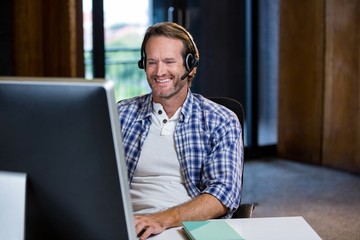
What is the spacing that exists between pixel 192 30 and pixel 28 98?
4.47 m

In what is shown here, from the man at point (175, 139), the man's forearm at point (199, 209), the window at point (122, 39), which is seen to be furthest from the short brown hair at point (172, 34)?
the window at point (122, 39)

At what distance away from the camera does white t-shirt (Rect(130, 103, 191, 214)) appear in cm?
216

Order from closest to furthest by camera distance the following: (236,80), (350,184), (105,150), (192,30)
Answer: (105,150)
(350,184)
(192,30)
(236,80)

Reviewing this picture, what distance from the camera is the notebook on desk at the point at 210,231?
63.4 inches

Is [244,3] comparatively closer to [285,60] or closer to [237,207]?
[285,60]

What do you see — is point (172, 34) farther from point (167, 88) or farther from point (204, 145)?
point (204, 145)

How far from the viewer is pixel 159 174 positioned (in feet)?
7.23

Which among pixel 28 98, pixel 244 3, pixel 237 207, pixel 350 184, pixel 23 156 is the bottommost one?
pixel 350 184

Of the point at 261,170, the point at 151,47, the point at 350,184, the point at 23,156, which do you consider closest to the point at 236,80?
the point at 261,170

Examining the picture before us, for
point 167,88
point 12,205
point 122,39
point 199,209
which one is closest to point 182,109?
point 167,88

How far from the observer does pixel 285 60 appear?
5.86m

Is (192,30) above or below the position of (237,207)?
above

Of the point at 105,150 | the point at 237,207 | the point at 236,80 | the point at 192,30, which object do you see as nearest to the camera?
the point at 105,150

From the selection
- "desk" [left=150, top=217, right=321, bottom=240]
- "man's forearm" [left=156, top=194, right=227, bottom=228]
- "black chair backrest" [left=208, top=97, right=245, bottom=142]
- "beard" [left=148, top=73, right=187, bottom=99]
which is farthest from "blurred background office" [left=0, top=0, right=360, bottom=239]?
"desk" [left=150, top=217, right=321, bottom=240]
